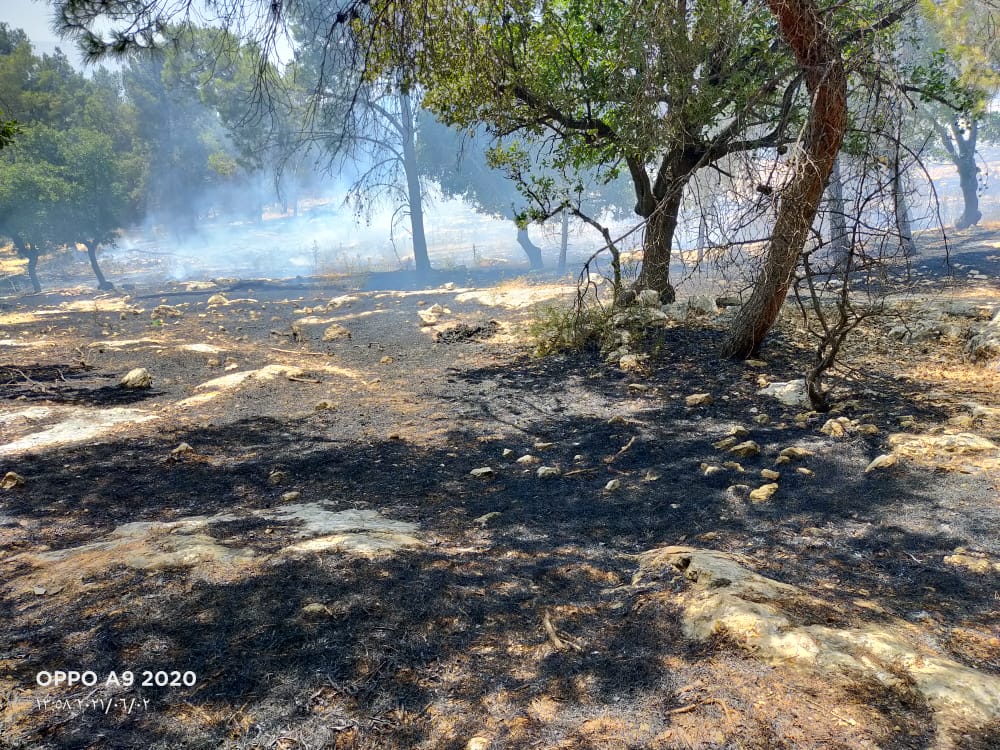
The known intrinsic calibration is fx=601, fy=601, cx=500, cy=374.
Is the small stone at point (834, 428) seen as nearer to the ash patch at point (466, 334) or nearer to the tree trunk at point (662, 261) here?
the tree trunk at point (662, 261)

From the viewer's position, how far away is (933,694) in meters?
1.64

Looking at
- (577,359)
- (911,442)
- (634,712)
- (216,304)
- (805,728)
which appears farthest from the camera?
(216,304)

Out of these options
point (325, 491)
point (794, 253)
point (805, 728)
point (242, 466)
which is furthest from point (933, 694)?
point (242, 466)

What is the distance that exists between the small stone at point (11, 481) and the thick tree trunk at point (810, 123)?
5.17 meters

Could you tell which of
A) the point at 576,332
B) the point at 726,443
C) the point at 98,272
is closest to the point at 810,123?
the point at 726,443

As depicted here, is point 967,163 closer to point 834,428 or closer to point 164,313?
point 834,428

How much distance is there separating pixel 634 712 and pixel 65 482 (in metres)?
4.04

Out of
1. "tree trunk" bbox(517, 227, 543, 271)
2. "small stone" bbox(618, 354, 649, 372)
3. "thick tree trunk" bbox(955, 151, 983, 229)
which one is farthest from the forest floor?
"tree trunk" bbox(517, 227, 543, 271)

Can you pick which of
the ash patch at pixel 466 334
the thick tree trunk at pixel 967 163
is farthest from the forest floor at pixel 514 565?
the thick tree trunk at pixel 967 163

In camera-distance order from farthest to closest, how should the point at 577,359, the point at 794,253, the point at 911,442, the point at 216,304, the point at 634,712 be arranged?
the point at 216,304, the point at 577,359, the point at 794,253, the point at 911,442, the point at 634,712

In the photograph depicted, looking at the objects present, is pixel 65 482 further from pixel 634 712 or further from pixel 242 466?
pixel 634 712

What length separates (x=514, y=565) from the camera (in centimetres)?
277

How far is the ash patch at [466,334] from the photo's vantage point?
9.80 meters

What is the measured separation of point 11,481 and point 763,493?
4.67 meters
